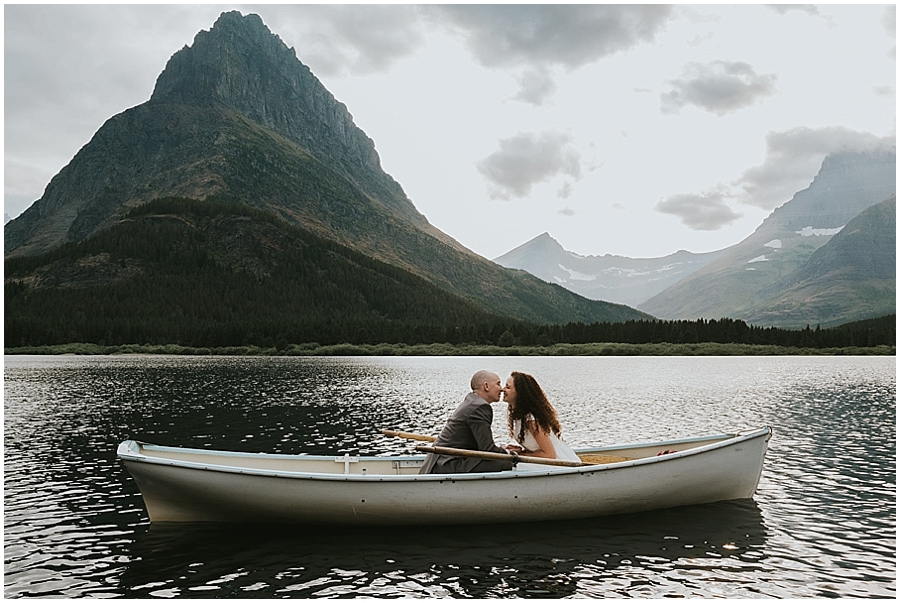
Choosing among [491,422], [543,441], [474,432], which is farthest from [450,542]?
[543,441]

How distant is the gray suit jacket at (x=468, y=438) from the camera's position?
1658 centimetres

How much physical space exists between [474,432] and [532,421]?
170cm

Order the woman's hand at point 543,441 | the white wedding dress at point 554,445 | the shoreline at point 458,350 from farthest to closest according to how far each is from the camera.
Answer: the shoreline at point 458,350 < the white wedding dress at point 554,445 < the woman's hand at point 543,441

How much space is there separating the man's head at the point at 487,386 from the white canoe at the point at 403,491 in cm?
197

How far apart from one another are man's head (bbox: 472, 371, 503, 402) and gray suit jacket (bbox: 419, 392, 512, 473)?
18cm

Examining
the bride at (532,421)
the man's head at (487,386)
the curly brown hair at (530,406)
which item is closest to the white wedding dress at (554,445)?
the bride at (532,421)

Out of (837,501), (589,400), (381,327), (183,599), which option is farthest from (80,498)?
(381,327)

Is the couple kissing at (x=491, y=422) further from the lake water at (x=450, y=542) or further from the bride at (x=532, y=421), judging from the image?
the lake water at (x=450, y=542)

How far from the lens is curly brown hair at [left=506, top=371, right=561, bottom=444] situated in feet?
54.6

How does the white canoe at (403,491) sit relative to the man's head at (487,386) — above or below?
below

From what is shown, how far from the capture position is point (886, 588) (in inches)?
531

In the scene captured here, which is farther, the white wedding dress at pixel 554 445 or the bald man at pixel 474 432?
the white wedding dress at pixel 554 445

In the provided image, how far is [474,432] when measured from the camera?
16.7 m

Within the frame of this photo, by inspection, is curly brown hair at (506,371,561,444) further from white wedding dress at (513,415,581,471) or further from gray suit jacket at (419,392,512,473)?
gray suit jacket at (419,392,512,473)
